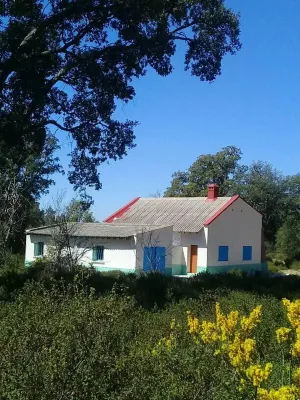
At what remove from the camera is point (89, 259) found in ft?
107

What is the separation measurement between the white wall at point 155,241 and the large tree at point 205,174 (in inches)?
936

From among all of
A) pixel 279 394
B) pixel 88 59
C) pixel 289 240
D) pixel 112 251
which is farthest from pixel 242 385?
pixel 289 240

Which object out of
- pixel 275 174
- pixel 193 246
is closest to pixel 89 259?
pixel 193 246

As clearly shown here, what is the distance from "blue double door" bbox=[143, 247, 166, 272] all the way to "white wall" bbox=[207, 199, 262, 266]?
321cm

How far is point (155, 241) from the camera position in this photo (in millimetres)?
32469

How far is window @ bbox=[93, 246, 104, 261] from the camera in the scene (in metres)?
32.5

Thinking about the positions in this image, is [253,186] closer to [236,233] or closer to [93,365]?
[236,233]

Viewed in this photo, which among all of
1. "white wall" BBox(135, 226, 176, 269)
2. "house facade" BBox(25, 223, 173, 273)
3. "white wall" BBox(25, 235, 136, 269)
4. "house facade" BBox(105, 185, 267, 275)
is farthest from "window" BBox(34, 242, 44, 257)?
"white wall" BBox(135, 226, 176, 269)

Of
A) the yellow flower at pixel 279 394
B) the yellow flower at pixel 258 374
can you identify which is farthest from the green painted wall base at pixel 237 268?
the yellow flower at pixel 279 394

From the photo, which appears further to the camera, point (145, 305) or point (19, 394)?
point (145, 305)

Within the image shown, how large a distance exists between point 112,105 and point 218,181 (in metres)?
43.5

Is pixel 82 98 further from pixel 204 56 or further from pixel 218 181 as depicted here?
pixel 218 181

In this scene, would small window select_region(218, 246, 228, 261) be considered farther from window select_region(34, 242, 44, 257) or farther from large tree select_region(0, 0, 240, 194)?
large tree select_region(0, 0, 240, 194)

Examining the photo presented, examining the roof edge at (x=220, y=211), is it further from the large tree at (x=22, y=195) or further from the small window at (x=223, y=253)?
the large tree at (x=22, y=195)
